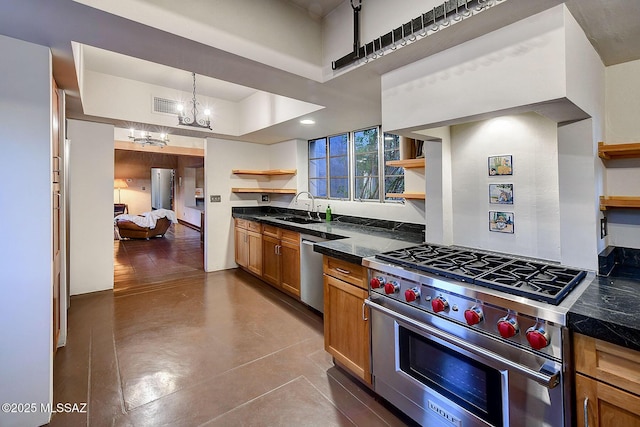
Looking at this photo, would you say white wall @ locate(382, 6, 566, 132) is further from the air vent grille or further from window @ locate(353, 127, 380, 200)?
the air vent grille

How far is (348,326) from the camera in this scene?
6.74ft

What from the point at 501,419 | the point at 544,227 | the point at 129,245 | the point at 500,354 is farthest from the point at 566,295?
the point at 129,245

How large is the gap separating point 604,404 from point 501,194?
124cm

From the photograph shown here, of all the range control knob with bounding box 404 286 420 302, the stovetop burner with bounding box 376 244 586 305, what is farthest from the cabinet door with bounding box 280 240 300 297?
the range control knob with bounding box 404 286 420 302

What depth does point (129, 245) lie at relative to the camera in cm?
723

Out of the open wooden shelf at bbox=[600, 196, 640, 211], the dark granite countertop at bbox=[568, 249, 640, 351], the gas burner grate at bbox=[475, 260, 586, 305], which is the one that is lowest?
the dark granite countertop at bbox=[568, 249, 640, 351]

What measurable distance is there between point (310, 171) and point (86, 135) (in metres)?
2.99

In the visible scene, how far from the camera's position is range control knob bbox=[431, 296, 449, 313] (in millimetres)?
1446

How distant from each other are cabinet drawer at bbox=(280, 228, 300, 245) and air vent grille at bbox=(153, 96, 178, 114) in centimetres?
213

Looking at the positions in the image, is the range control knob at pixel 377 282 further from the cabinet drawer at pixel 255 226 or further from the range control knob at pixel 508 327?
the cabinet drawer at pixel 255 226

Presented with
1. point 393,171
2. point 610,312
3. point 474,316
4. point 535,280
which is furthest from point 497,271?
point 393,171

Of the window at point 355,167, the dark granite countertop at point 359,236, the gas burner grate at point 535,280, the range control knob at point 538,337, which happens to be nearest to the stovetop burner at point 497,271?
the gas burner grate at point 535,280

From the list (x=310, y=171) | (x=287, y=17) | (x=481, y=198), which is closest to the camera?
(x=287, y=17)

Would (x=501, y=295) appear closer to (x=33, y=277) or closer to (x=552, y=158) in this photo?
(x=552, y=158)
